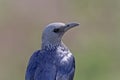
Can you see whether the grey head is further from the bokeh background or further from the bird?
the bokeh background

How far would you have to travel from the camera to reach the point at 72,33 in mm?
21828

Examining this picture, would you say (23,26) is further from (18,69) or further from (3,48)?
(18,69)

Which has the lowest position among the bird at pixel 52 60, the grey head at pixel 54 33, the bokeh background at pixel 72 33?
the bokeh background at pixel 72 33

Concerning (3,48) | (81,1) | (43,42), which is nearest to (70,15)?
(81,1)

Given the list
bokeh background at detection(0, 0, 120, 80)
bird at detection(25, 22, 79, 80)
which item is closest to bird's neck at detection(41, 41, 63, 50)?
bird at detection(25, 22, 79, 80)

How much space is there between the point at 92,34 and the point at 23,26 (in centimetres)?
168

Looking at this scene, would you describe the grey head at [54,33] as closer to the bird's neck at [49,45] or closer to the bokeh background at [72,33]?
the bird's neck at [49,45]

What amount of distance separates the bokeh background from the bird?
183 inches

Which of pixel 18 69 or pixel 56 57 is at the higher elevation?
pixel 56 57

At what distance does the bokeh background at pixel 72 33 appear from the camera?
1991 cm

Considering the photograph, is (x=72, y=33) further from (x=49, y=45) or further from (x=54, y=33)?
(x=54, y=33)

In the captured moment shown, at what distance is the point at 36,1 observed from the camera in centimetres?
2355

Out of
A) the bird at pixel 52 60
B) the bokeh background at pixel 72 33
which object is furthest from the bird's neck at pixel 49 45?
the bokeh background at pixel 72 33

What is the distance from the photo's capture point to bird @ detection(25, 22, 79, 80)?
1414 centimetres
